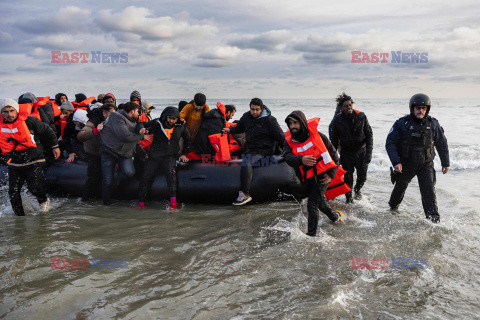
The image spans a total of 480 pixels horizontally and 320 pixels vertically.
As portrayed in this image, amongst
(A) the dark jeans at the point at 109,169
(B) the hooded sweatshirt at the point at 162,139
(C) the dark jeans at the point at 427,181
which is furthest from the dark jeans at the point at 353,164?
(A) the dark jeans at the point at 109,169

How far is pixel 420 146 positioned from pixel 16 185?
484 centimetres

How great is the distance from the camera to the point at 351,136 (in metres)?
5.25

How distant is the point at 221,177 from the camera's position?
17.2 feet

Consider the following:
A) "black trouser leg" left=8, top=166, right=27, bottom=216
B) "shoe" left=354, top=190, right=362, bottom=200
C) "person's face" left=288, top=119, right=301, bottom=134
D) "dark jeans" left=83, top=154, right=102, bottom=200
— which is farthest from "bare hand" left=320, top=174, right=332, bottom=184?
"black trouser leg" left=8, top=166, right=27, bottom=216

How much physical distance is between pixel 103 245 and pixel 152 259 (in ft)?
2.20

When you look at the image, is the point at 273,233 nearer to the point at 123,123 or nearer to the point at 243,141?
the point at 243,141

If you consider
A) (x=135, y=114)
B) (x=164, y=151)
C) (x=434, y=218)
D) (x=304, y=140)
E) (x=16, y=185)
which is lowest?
(x=434, y=218)

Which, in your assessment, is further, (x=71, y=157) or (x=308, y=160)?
(x=71, y=157)

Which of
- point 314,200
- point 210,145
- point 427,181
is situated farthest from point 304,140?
point 210,145

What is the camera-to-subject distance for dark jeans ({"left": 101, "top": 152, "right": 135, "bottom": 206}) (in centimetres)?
509

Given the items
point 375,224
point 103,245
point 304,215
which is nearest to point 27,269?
point 103,245

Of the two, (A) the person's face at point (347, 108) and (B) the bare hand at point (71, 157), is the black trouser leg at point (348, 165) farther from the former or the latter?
(B) the bare hand at point (71, 157)

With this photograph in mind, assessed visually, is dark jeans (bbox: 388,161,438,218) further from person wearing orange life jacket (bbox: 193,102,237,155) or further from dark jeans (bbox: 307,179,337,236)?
person wearing orange life jacket (bbox: 193,102,237,155)

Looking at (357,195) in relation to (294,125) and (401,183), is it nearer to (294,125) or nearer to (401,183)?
(401,183)
